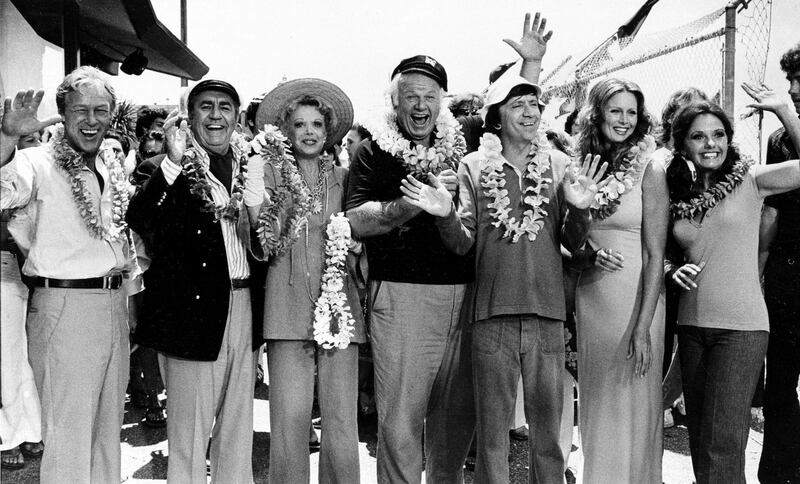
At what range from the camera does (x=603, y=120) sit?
3.80m

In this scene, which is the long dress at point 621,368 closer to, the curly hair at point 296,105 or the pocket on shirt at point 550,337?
the pocket on shirt at point 550,337

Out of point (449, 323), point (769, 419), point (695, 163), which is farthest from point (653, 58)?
point (449, 323)

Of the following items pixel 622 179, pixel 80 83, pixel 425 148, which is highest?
pixel 80 83

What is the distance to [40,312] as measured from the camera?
137 inches

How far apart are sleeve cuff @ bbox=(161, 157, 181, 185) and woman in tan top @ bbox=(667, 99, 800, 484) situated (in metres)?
2.60

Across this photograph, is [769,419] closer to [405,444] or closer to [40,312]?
[405,444]

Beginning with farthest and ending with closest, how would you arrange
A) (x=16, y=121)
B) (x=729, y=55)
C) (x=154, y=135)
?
(x=154, y=135), (x=729, y=55), (x=16, y=121)

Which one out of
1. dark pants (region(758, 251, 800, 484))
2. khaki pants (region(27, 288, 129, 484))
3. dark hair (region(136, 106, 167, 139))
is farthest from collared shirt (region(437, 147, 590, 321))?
dark hair (region(136, 106, 167, 139))

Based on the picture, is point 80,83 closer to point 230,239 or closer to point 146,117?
point 230,239

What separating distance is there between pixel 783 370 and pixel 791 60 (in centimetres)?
178

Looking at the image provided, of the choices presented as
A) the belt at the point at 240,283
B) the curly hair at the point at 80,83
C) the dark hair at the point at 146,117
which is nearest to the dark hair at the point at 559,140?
the belt at the point at 240,283

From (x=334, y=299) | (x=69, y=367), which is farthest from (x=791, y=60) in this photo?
(x=69, y=367)

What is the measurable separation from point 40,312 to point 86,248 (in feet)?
1.25

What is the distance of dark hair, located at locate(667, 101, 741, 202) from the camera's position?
3.72 metres
